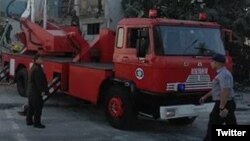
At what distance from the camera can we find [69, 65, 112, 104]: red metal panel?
11.0m

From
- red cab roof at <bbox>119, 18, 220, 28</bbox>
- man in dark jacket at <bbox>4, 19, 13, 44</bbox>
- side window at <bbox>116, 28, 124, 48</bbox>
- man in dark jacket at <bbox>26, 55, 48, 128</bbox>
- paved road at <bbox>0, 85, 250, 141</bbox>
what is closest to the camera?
paved road at <bbox>0, 85, 250, 141</bbox>

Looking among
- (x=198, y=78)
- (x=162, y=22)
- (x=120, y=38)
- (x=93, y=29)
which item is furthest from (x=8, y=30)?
(x=198, y=78)

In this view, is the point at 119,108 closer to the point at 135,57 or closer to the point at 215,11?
the point at 135,57

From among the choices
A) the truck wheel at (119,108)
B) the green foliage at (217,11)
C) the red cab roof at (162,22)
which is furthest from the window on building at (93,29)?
the truck wheel at (119,108)

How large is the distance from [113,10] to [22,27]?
7859 mm

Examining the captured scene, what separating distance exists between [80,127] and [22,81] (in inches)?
194

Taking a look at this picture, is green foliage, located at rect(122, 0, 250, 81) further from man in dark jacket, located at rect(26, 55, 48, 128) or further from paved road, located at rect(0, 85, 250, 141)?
man in dark jacket, located at rect(26, 55, 48, 128)

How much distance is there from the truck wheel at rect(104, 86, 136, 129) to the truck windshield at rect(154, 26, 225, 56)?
1186mm

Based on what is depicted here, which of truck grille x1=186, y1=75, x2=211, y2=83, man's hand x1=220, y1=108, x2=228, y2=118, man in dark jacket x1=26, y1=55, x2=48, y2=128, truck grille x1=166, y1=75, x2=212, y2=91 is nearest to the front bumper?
truck grille x1=166, y1=75, x2=212, y2=91

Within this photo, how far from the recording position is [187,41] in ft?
33.5

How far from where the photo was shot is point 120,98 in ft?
34.1

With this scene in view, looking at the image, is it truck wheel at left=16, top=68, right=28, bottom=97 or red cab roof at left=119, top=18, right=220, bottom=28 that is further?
truck wheel at left=16, top=68, right=28, bottom=97

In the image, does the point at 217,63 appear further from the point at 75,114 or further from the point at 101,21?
the point at 101,21

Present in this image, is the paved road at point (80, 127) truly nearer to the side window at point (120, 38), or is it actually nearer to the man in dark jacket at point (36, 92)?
the man in dark jacket at point (36, 92)
